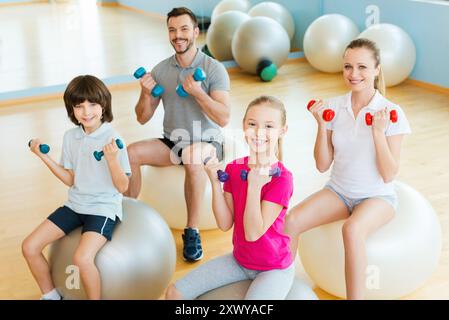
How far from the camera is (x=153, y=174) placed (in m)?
3.35

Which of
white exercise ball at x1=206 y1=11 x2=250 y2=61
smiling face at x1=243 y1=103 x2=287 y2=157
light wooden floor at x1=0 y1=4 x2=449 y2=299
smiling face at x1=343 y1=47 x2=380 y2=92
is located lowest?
light wooden floor at x1=0 y1=4 x2=449 y2=299

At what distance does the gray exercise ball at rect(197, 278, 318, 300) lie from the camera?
2.19m

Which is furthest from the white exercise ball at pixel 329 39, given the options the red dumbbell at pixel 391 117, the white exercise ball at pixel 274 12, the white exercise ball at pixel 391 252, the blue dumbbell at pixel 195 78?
the red dumbbell at pixel 391 117

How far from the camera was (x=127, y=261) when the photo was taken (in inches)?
99.1

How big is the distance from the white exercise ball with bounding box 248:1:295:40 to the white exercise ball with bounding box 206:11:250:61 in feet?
0.57

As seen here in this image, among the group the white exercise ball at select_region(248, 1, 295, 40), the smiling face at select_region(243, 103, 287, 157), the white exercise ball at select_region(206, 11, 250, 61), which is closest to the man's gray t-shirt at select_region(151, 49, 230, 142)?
the smiling face at select_region(243, 103, 287, 157)

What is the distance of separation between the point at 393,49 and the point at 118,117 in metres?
2.21

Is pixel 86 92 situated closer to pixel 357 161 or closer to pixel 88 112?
pixel 88 112

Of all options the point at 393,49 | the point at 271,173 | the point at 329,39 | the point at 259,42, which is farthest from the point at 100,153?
the point at 329,39

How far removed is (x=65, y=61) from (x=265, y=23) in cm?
175

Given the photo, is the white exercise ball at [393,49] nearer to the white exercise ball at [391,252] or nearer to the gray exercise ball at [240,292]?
the white exercise ball at [391,252]

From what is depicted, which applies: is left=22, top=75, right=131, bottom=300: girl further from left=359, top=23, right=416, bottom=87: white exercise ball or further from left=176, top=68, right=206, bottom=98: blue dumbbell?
left=359, top=23, right=416, bottom=87: white exercise ball

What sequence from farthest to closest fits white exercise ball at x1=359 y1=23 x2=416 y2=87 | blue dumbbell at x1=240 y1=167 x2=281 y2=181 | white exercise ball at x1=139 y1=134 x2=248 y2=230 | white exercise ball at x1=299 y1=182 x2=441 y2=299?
1. white exercise ball at x1=359 y1=23 x2=416 y2=87
2. white exercise ball at x1=139 y1=134 x2=248 y2=230
3. white exercise ball at x1=299 y1=182 x2=441 y2=299
4. blue dumbbell at x1=240 y1=167 x2=281 y2=181

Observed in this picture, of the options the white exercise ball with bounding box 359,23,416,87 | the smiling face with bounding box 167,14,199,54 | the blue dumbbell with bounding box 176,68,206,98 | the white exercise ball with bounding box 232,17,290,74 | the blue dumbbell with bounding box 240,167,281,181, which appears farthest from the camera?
the white exercise ball with bounding box 232,17,290,74
